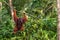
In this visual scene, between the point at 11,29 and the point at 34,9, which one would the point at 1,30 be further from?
the point at 34,9

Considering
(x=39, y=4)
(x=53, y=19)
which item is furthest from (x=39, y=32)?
(x=39, y=4)

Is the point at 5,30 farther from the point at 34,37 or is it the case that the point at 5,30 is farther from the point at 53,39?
the point at 53,39

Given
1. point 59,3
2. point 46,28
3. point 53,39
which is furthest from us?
point 46,28

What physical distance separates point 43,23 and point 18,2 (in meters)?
0.90

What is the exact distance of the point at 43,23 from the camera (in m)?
5.13

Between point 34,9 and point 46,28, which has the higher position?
point 34,9

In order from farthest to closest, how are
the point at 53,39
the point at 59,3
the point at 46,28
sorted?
1. the point at 46,28
2. the point at 53,39
3. the point at 59,3

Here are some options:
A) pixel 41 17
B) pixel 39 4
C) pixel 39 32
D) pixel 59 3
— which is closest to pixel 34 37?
pixel 39 32

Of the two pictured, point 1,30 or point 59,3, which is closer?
point 59,3

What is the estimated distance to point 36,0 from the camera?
5371 millimetres

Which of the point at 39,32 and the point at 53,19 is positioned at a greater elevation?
the point at 53,19

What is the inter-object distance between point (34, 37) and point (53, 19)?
719 millimetres

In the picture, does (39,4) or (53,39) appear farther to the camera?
(39,4)

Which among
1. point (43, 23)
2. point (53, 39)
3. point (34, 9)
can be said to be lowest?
point (53, 39)
